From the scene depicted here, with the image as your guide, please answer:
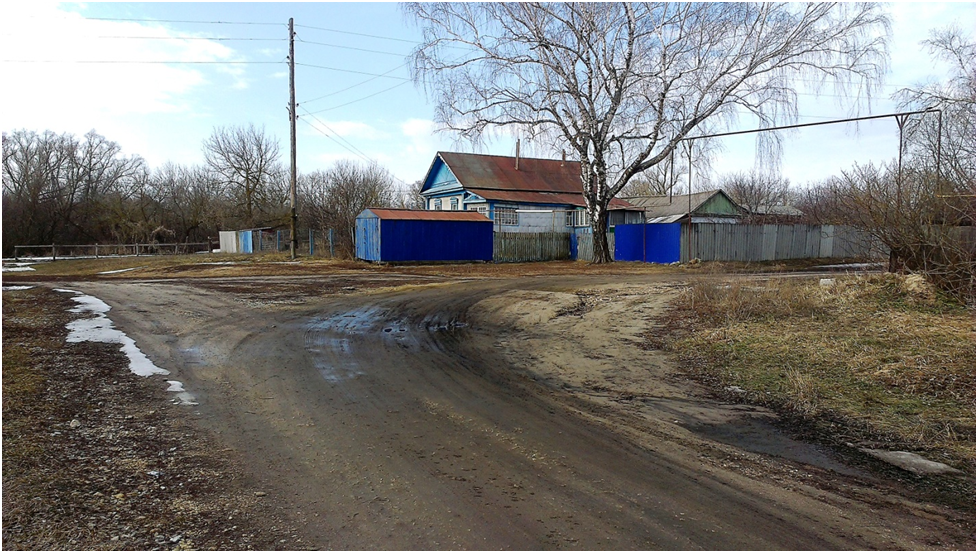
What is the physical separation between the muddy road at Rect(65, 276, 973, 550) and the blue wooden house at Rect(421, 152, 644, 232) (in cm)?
2515

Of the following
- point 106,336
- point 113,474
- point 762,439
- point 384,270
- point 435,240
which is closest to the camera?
point 113,474

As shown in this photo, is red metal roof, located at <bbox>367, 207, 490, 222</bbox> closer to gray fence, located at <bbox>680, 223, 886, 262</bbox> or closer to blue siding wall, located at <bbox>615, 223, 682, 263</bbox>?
blue siding wall, located at <bbox>615, 223, 682, 263</bbox>

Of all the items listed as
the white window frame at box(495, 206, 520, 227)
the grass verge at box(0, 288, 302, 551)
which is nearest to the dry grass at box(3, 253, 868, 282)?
the white window frame at box(495, 206, 520, 227)

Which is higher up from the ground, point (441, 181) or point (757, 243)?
point (441, 181)

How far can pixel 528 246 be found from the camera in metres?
30.3

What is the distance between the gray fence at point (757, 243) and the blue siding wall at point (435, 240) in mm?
9434

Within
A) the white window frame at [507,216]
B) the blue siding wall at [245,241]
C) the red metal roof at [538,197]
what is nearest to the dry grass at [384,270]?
the white window frame at [507,216]

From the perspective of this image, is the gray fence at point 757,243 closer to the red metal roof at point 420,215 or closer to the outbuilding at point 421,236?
the outbuilding at point 421,236

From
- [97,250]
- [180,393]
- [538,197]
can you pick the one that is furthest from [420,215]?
[97,250]

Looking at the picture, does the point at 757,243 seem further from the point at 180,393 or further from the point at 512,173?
the point at 180,393

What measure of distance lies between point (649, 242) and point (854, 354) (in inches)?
841

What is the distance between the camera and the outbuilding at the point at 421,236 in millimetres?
26545

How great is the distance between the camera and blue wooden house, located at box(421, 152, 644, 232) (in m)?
34.8

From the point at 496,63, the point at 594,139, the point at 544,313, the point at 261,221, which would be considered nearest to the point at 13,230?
the point at 261,221
